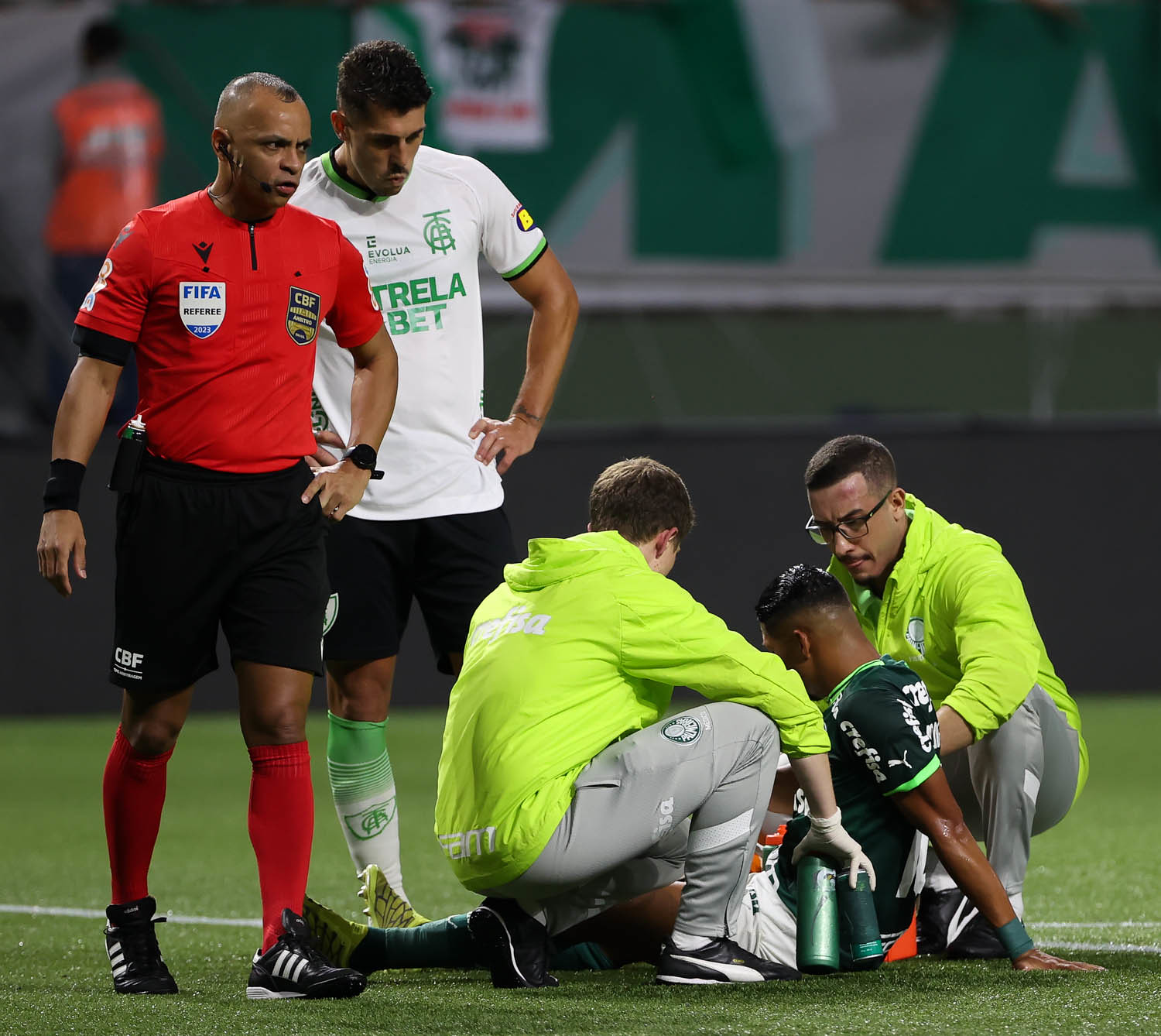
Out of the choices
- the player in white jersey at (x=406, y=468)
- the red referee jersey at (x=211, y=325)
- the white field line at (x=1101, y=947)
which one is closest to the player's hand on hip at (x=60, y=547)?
the red referee jersey at (x=211, y=325)

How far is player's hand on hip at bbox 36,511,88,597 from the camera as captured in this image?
11.6 ft

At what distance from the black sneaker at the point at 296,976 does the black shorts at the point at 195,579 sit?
0.55 m

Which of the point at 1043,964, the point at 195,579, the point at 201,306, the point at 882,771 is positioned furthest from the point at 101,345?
the point at 1043,964

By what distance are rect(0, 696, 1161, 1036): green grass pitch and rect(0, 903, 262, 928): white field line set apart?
0.03 m

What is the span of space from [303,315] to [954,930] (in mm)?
1947

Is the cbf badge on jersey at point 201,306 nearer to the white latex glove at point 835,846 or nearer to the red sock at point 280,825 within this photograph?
the red sock at point 280,825

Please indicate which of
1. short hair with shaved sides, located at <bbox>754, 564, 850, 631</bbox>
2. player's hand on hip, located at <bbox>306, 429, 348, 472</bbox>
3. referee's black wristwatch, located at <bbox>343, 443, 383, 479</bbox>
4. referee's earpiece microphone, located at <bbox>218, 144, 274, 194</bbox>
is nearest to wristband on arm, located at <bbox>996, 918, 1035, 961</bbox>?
short hair with shaved sides, located at <bbox>754, 564, 850, 631</bbox>

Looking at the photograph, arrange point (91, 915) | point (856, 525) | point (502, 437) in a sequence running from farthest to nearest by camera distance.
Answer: point (91, 915), point (502, 437), point (856, 525)

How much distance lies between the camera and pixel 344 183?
4484 millimetres

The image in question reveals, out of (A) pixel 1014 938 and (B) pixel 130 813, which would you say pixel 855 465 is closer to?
(A) pixel 1014 938

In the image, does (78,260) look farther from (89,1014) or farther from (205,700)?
(89,1014)

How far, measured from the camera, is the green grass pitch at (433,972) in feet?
10.6

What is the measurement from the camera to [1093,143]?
11.0 m

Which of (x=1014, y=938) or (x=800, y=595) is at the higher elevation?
(x=800, y=595)
